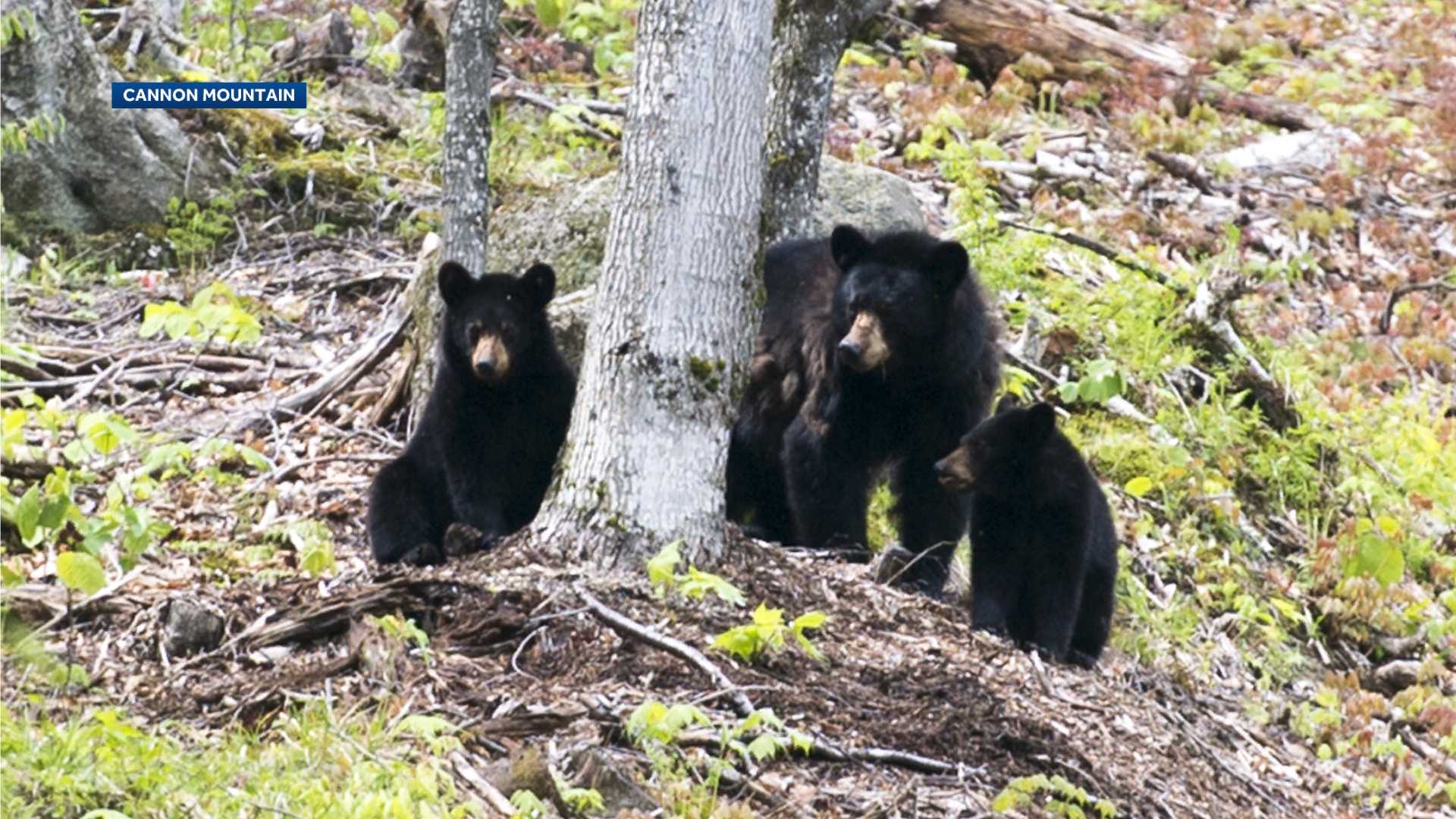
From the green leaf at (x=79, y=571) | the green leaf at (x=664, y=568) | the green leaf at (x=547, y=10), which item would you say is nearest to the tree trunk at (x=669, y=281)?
the green leaf at (x=664, y=568)

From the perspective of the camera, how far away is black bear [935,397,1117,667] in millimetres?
7727

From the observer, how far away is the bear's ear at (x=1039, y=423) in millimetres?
7762

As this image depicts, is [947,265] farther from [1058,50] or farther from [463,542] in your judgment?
[1058,50]

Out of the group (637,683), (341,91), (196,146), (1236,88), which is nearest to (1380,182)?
(1236,88)

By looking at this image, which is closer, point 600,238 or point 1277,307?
point 600,238

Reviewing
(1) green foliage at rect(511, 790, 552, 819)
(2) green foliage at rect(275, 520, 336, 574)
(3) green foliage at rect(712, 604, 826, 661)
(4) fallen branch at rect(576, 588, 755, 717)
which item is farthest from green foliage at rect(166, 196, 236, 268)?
(1) green foliage at rect(511, 790, 552, 819)

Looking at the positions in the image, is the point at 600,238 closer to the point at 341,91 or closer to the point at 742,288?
the point at 742,288

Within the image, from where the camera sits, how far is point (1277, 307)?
46.9 ft

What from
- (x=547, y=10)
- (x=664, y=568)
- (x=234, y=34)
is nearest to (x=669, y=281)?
(x=664, y=568)

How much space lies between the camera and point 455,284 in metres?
8.53

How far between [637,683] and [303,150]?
7548 millimetres

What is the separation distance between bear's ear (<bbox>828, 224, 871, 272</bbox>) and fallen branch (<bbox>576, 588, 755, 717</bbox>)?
2.61 m

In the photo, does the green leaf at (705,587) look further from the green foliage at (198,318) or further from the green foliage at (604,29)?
the green foliage at (604,29)

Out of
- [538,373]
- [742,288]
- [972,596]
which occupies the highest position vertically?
[742,288]
